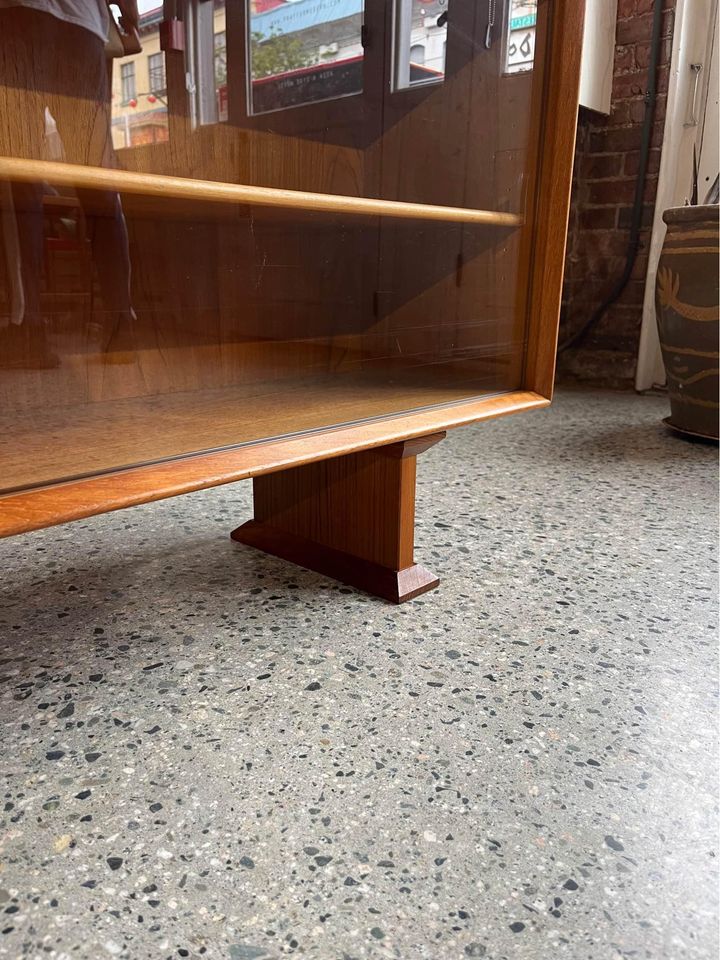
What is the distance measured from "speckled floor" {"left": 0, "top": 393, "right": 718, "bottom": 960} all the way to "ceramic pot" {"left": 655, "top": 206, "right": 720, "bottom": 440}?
667 millimetres

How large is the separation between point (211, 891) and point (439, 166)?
33.1 inches

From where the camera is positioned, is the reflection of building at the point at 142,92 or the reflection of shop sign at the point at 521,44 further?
the reflection of shop sign at the point at 521,44

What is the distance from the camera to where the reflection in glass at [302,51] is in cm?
80

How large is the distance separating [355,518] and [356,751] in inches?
15.3

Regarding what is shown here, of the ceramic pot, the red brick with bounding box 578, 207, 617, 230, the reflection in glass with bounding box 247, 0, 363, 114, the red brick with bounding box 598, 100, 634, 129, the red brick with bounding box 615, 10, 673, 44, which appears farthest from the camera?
the red brick with bounding box 578, 207, 617, 230

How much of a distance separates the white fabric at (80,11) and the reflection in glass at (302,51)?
0.54ft

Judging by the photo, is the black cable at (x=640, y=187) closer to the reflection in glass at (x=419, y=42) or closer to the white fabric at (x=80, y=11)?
the reflection in glass at (x=419, y=42)

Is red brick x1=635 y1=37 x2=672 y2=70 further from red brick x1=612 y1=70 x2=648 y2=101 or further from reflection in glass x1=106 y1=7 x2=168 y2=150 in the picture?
reflection in glass x1=106 y1=7 x2=168 y2=150

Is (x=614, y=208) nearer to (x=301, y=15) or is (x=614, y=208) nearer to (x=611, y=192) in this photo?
(x=611, y=192)

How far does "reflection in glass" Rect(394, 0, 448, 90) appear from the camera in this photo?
3.01 feet

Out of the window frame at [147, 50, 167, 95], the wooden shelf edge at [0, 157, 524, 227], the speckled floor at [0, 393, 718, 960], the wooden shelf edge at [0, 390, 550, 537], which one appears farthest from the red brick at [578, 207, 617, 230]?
the window frame at [147, 50, 167, 95]

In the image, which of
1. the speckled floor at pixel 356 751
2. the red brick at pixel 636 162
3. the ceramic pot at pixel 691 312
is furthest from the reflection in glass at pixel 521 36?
the red brick at pixel 636 162

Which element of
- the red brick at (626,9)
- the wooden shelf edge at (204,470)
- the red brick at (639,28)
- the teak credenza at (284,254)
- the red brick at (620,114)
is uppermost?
the red brick at (626,9)

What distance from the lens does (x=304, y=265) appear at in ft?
2.85
